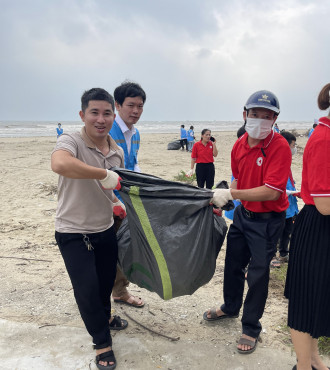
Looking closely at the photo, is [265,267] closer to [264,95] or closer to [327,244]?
[327,244]

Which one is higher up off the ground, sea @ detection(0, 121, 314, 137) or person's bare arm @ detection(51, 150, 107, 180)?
sea @ detection(0, 121, 314, 137)

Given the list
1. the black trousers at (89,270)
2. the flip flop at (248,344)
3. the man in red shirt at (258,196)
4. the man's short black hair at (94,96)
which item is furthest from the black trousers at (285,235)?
the man's short black hair at (94,96)

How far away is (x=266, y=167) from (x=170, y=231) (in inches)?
33.8

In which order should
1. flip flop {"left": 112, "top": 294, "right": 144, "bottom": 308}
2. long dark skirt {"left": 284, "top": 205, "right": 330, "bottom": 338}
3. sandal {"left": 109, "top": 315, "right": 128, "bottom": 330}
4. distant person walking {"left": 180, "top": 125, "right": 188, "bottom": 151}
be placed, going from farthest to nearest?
distant person walking {"left": 180, "top": 125, "right": 188, "bottom": 151} < flip flop {"left": 112, "top": 294, "right": 144, "bottom": 308} < sandal {"left": 109, "top": 315, "right": 128, "bottom": 330} < long dark skirt {"left": 284, "top": 205, "right": 330, "bottom": 338}

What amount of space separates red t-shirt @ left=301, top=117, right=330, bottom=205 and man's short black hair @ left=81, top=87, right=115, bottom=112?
1.36 m

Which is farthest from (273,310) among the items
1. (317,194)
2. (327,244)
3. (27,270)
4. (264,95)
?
→ (27,270)

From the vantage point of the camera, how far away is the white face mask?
2.41 metres

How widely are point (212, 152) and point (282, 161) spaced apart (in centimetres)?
492

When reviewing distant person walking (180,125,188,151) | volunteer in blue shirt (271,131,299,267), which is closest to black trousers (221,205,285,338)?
volunteer in blue shirt (271,131,299,267)

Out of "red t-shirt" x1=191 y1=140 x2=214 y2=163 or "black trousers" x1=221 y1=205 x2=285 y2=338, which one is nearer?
"black trousers" x1=221 y1=205 x2=285 y2=338

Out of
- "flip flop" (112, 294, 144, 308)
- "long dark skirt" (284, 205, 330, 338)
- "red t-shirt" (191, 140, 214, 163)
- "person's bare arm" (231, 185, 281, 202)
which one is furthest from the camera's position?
"red t-shirt" (191, 140, 214, 163)

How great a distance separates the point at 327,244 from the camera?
191 centimetres

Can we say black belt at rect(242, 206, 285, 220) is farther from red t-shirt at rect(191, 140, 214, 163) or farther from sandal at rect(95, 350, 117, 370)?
red t-shirt at rect(191, 140, 214, 163)

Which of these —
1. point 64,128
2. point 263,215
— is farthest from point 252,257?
point 64,128
